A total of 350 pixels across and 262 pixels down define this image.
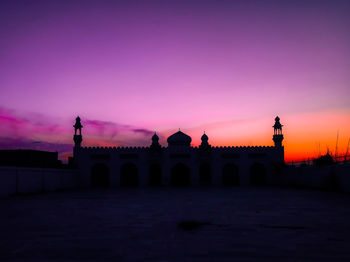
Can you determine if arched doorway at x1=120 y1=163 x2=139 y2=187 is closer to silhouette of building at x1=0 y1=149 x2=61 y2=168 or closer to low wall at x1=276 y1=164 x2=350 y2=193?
silhouette of building at x1=0 y1=149 x2=61 y2=168

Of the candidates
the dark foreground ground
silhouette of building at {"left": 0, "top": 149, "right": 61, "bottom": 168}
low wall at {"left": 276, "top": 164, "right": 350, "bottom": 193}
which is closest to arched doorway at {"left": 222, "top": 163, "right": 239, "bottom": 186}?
low wall at {"left": 276, "top": 164, "right": 350, "bottom": 193}

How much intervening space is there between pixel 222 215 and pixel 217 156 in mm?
27821

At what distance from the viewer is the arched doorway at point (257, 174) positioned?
38.0 meters

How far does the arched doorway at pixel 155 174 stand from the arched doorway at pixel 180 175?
154cm

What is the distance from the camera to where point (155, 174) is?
1527 inches

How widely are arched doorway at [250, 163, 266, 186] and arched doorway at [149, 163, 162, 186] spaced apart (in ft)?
35.2

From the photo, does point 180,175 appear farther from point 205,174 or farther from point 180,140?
point 180,140

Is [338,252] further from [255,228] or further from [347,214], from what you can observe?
[347,214]

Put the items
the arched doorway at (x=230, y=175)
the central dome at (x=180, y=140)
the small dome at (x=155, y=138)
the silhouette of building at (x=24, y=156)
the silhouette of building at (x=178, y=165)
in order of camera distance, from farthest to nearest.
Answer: the silhouette of building at (x=24, y=156)
the central dome at (x=180, y=140)
the small dome at (x=155, y=138)
the arched doorway at (x=230, y=175)
the silhouette of building at (x=178, y=165)

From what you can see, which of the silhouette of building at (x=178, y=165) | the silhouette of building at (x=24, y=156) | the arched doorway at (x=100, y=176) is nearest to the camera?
the silhouette of building at (x=178, y=165)

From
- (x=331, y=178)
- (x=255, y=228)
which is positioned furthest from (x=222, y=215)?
(x=331, y=178)

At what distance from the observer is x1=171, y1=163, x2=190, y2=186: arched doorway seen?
126 ft

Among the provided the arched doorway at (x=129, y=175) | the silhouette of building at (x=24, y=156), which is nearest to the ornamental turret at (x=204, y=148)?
the arched doorway at (x=129, y=175)

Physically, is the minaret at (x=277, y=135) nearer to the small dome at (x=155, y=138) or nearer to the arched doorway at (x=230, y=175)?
the arched doorway at (x=230, y=175)
